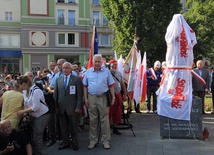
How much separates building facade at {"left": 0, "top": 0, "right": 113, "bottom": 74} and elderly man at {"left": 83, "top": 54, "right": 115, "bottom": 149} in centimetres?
3665

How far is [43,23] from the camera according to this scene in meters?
41.8

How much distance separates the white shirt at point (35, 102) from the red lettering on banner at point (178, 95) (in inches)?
119

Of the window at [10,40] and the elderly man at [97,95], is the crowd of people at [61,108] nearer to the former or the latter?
the elderly man at [97,95]

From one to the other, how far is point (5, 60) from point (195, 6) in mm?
27406

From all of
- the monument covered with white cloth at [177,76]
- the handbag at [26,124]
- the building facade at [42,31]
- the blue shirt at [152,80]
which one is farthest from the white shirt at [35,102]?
the building facade at [42,31]

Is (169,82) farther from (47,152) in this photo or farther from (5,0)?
(5,0)

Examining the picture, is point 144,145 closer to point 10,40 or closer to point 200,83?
point 200,83

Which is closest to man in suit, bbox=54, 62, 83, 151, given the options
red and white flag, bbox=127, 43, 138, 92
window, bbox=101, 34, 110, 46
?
red and white flag, bbox=127, 43, 138, 92

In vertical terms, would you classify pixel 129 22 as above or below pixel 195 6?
below

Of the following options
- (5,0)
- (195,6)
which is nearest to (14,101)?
(195,6)

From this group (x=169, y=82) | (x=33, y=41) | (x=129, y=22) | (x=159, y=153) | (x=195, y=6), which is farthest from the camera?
(x=33, y=41)

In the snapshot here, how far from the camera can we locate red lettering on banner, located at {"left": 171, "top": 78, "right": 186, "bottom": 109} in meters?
6.83

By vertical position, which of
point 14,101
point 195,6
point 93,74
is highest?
point 195,6

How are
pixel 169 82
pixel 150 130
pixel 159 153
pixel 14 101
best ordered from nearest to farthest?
pixel 14 101 → pixel 159 153 → pixel 169 82 → pixel 150 130
